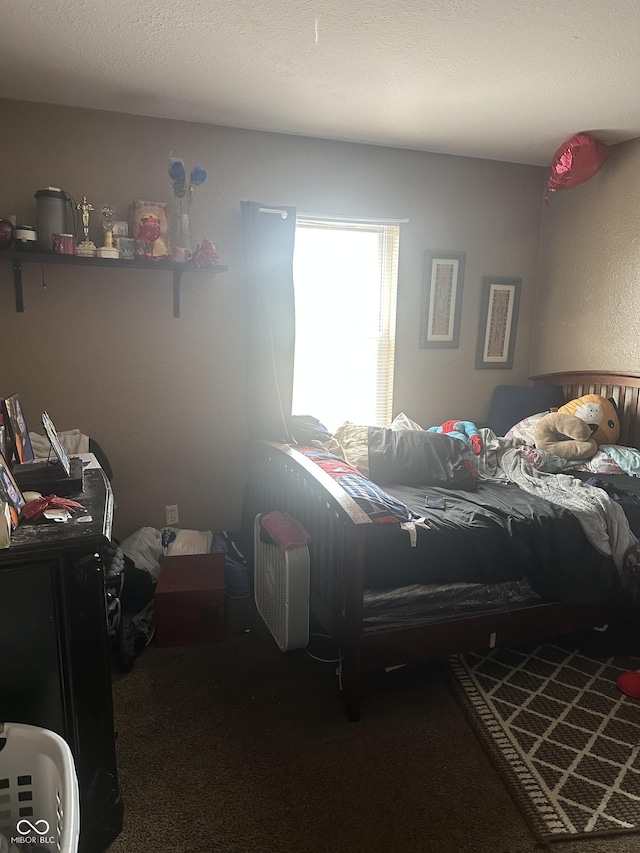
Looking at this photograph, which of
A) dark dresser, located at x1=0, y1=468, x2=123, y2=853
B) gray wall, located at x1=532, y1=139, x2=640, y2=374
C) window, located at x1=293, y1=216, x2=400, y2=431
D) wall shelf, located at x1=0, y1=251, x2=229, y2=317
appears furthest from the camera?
window, located at x1=293, y1=216, x2=400, y2=431

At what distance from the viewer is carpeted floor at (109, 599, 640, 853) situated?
1507mm

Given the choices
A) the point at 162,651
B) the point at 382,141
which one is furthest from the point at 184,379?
the point at 382,141

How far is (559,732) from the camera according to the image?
1.90 m

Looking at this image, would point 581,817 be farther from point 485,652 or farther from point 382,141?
point 382,141

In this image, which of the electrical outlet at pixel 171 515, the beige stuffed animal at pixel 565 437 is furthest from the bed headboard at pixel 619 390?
the electrical outlet at pixel 171 515

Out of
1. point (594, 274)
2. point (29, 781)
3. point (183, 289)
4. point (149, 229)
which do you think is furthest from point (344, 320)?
point (29, 781)

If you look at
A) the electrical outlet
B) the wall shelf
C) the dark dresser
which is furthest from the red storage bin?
the wall shelf

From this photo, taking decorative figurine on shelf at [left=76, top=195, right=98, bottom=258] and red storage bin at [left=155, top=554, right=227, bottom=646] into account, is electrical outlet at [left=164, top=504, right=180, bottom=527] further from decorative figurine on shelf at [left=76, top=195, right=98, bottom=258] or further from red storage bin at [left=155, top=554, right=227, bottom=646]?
decorative figurine on shelf at [left=76, top=195, right=98, bottom=258]

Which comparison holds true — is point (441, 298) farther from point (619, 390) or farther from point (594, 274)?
point (619, 390)

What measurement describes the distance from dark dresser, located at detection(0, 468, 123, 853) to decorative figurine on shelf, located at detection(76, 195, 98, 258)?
150 centimetres

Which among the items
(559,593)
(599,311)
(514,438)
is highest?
(599,311)

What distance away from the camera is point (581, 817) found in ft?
5.17

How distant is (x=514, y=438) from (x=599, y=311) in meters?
0.91

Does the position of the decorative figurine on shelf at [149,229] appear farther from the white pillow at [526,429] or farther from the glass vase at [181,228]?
the white pillow at [526,429]
